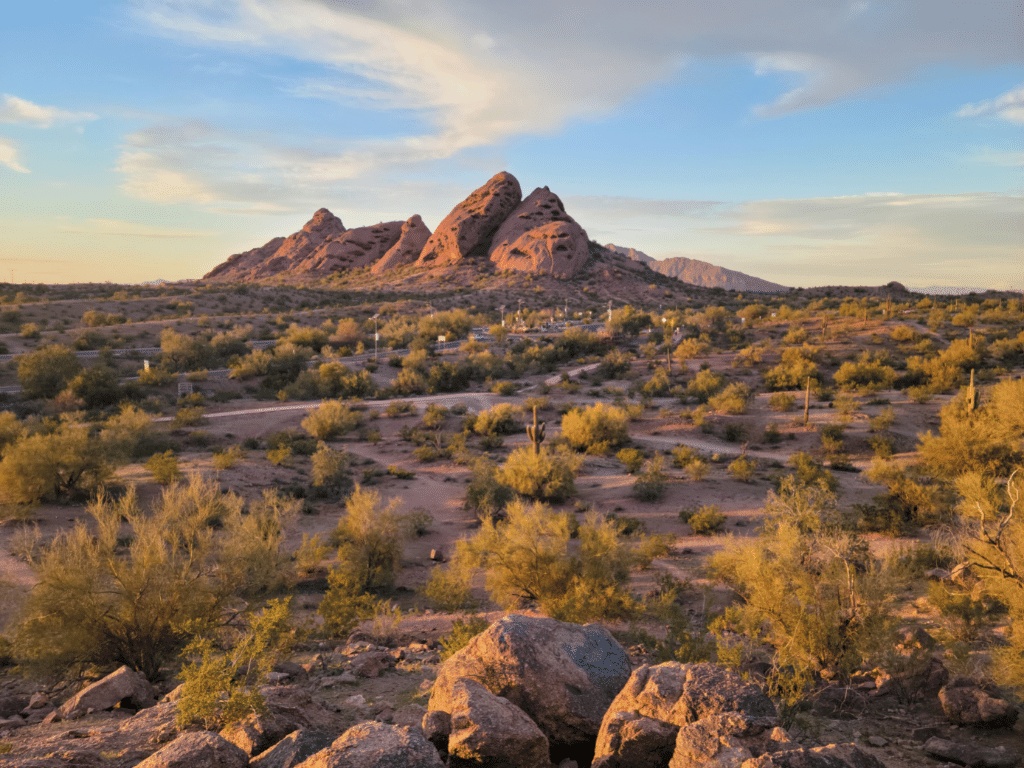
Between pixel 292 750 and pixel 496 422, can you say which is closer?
pixel 292 750

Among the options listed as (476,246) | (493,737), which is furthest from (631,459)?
(476,246)

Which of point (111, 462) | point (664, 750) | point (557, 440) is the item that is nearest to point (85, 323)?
point (111, 462)

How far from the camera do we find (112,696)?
7.07 m

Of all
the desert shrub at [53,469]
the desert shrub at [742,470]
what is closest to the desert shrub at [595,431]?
the desert shrub at [742,470]

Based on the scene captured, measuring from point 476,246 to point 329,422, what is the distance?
91.4m

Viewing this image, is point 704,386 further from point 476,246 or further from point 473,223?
point 473,223

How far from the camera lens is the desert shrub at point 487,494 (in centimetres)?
1920

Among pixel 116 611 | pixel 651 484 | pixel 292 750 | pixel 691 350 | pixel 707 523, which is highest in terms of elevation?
pixel 691 350

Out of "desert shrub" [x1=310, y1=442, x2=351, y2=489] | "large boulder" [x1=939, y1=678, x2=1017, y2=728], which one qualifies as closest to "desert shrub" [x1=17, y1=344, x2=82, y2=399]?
"desert shrub" [x1=310, y1=442, x2=351, y2=489]

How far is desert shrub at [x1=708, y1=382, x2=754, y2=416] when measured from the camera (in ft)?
106

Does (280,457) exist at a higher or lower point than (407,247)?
lower

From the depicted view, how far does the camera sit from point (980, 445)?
19.8 m

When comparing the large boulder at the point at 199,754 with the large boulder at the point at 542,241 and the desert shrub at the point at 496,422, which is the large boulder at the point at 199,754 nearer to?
the desert shrub at the point at 496,422

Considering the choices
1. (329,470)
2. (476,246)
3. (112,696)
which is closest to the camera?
(112,696)
